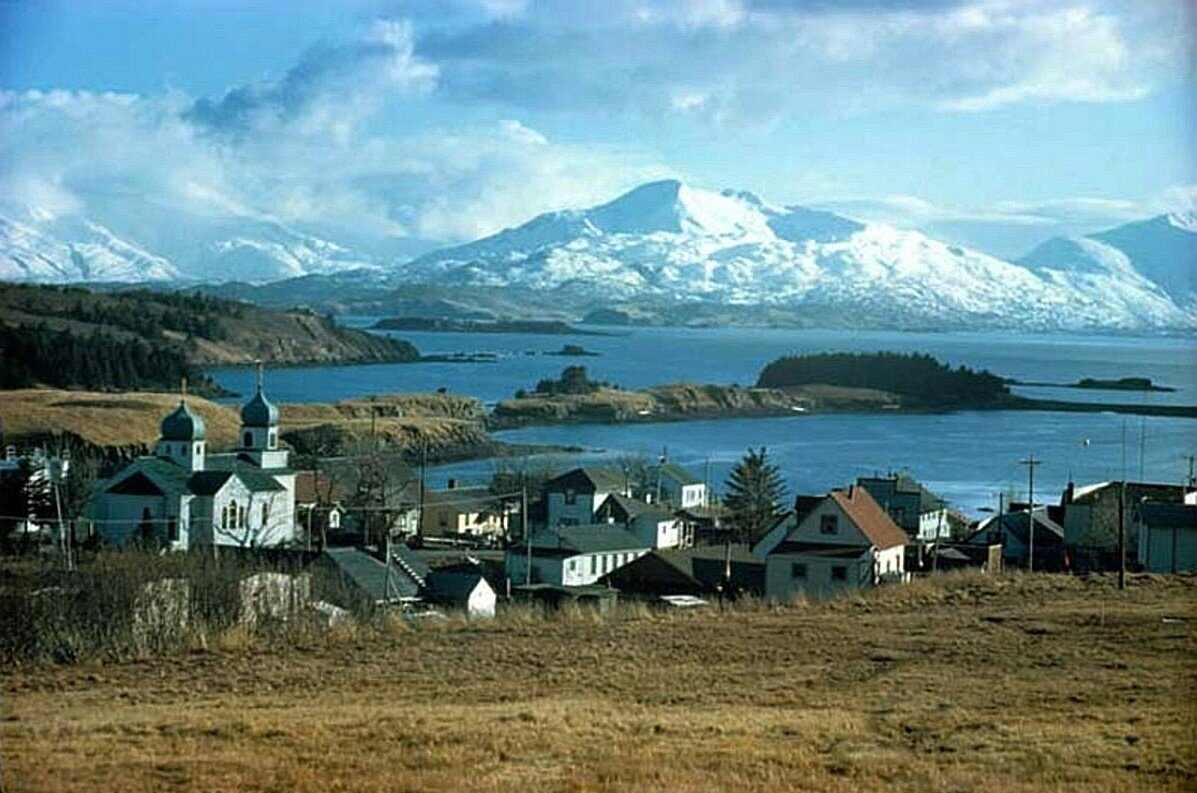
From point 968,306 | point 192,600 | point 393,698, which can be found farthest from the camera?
point 968,306

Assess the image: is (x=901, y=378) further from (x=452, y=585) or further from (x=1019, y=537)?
(x=452, y=585)

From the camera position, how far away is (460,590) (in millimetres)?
13820

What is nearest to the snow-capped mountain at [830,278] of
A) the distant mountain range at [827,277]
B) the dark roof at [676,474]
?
the distant mountain range at [827,277]

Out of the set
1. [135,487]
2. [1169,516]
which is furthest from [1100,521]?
[135,487]

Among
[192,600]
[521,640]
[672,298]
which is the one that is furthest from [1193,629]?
[672,298]

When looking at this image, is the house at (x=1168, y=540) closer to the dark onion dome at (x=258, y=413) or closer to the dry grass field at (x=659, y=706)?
the dry grass field at (x=659, y=706)

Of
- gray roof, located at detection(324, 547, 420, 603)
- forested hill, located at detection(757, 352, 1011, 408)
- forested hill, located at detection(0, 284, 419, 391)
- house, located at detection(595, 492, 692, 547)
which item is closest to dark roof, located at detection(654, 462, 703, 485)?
house, located at detection(595, 492, 692, 547)

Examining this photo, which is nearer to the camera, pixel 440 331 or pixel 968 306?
pixel 440 331

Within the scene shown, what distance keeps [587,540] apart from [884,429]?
2676 centimetres

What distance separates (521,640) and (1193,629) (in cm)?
392

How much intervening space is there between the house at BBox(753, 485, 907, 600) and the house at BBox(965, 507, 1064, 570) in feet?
10.9

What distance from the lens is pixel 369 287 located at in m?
173

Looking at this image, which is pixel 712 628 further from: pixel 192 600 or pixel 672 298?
pixel 672 298

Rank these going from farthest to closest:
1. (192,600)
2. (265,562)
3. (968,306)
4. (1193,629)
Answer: (968,306), (265,562), (192,600), (1193,629)
